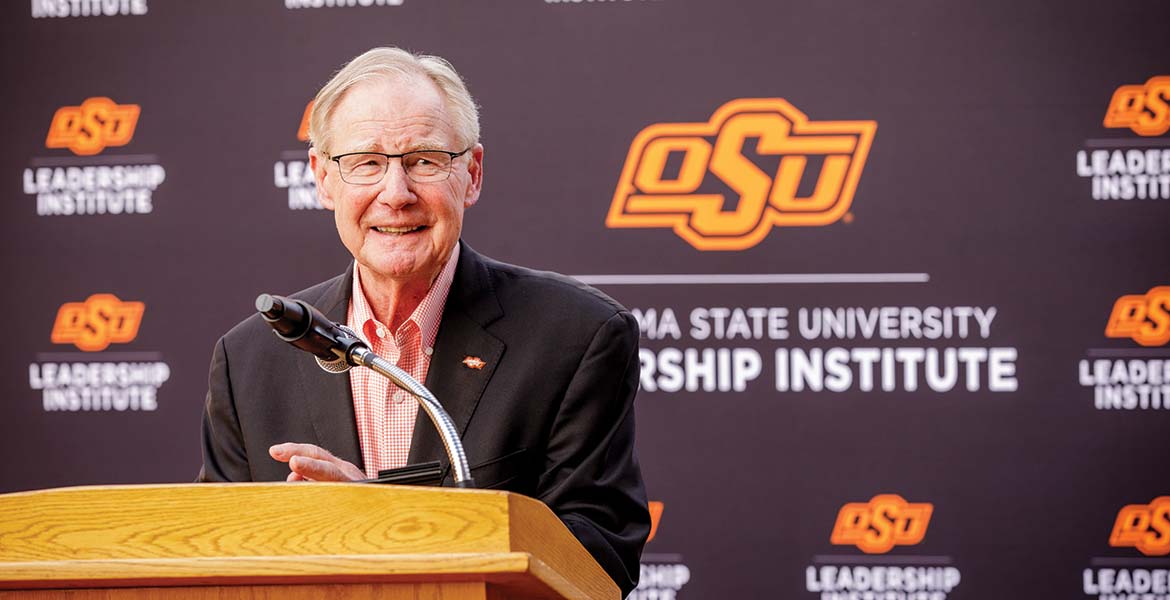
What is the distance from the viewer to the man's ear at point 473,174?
7.68 ft

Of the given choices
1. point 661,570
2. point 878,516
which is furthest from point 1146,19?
point 661,570

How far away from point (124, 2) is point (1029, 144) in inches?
113

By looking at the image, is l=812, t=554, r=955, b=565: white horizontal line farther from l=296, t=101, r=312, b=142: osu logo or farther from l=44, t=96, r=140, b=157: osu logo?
l=44, t=96, r=140, b=157: osu logo

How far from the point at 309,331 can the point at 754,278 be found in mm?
2250

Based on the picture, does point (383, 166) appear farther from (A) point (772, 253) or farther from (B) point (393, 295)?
(A) point (772, 253)

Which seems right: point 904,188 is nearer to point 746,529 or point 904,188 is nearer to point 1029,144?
point 1029,144

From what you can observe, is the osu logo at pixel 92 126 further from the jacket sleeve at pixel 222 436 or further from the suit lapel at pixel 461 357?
the suit lapel at pixel 461 357

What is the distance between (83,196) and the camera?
403cm

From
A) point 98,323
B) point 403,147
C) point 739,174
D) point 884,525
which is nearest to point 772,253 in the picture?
point 739,174

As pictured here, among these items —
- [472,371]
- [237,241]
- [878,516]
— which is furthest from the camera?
[237,241]

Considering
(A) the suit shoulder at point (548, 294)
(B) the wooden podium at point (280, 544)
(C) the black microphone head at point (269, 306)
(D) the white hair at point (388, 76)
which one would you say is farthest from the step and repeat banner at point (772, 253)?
(B) the wooden podium at point (280, 544)

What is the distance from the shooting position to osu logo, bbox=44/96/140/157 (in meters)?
4.03

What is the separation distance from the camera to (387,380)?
2.33m

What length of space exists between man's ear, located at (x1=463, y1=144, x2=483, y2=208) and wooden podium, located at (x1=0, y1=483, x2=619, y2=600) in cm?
103
